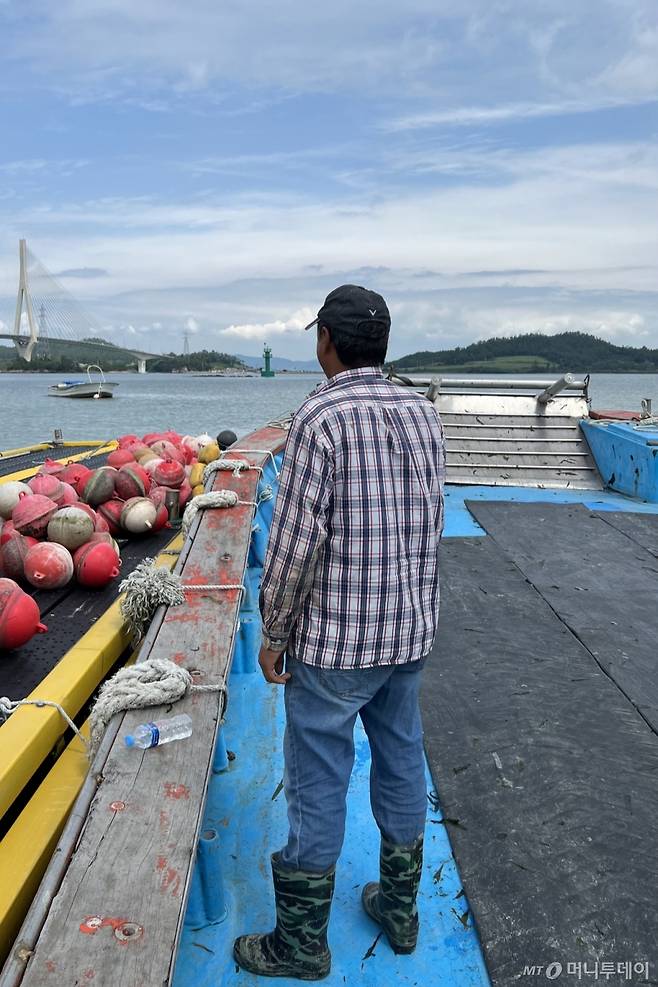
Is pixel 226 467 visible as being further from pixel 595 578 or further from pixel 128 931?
pixel 128 931

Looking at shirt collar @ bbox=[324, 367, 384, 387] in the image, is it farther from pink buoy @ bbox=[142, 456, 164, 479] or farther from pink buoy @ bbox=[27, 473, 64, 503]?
pink buoy @ bbox=[142, 456, 164, 479]

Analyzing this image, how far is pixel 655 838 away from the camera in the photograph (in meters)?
2.31

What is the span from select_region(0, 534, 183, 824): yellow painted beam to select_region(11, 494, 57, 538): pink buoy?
3.61ft

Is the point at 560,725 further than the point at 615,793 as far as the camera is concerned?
Yes

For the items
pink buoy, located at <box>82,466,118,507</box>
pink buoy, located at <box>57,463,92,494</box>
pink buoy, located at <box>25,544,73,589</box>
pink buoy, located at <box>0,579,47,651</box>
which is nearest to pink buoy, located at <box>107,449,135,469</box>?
pink buoy, located at <box>57,463,92,494</box>

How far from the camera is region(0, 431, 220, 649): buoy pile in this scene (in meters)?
3.29

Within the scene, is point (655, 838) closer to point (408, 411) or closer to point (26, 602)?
point (408, 411)

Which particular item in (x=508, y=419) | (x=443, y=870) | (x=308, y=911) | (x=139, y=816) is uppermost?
(x=508, y=419)

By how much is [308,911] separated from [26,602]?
2.04 m

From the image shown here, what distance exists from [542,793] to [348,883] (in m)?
0.79

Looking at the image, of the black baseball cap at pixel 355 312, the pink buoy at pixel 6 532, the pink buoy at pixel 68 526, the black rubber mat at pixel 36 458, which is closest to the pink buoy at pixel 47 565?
the pink buoy at pixel 68 526

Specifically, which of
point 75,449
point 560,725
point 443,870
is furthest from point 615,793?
point 75,449

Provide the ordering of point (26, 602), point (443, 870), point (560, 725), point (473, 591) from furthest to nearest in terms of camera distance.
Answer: point (473, 591) → point (26, 602) → point (560, 725) → point (443, 870)

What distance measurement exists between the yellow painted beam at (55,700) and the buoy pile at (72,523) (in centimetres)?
37
